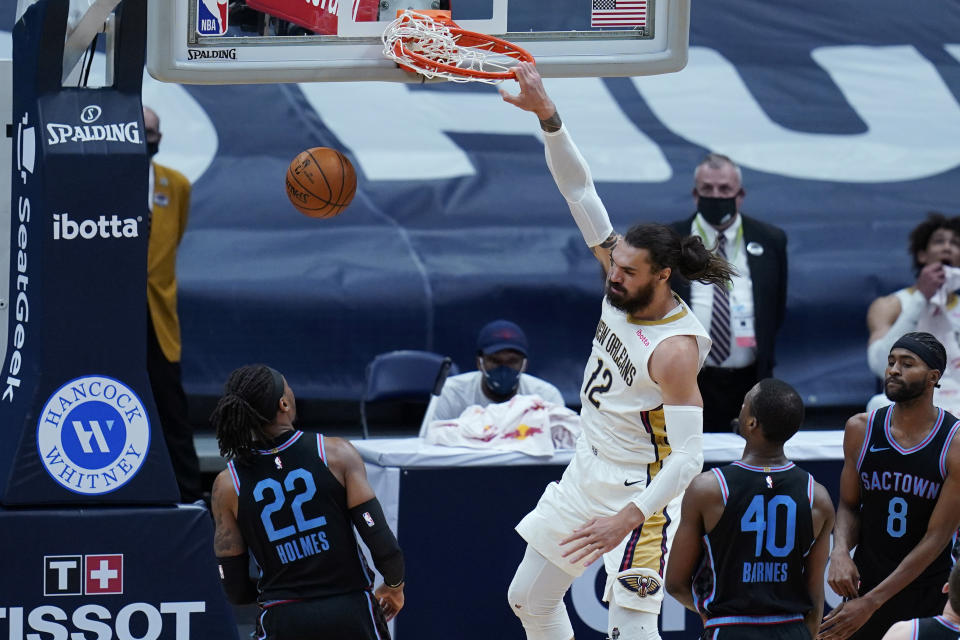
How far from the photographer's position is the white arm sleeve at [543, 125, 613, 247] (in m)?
5.92

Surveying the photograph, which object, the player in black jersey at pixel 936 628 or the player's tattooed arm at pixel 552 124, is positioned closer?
the player in black jersey at pixel 936 628

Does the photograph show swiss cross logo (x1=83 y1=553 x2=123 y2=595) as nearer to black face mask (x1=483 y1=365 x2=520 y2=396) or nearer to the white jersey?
the white jersey

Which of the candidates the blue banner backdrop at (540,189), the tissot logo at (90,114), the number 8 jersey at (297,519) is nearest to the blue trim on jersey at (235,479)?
the number 8 jersey at (297,519)

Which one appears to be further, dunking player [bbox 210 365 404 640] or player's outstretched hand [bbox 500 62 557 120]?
player's outstretched hand [bbox 500 62 557 120]

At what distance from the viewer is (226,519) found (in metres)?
5.10

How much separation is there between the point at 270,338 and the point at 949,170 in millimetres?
5095

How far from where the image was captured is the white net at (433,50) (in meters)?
5.54

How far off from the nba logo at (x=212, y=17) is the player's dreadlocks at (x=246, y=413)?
4.67ft

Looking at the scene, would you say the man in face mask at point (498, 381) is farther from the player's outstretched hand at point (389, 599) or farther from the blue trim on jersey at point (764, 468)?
the blue trim on jersey at point (764, 468)

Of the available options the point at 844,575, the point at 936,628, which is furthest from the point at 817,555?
the point at 936,628

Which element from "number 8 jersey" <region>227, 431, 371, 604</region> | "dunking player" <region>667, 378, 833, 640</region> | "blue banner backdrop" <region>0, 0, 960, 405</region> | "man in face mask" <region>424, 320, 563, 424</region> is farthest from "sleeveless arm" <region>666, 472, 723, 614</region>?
"blue banner backdrop" <region>0, 0, 960, 405</region>

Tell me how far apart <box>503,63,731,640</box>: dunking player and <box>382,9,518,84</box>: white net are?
0.64 feet

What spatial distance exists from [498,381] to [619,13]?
262cm

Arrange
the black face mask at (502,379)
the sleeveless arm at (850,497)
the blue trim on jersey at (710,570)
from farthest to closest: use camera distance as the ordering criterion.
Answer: the black face mask at (502,379), the sleeveless arm at (850,497), the blue trim on jersey at (710,570)
